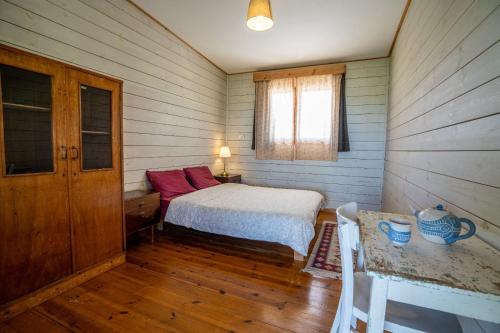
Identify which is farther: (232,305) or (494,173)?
(232,305)

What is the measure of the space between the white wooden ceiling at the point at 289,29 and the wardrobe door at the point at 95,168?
1.41m

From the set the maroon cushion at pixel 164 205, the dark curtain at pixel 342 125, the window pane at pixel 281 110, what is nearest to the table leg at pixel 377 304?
the maroon cushion at pixel 164 205

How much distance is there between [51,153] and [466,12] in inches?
109

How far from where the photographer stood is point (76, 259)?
1865 millimetres

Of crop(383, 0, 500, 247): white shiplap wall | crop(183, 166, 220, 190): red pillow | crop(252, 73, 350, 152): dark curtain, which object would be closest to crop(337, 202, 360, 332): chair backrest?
crop(383, 0, 500, 247): white shiplap wall

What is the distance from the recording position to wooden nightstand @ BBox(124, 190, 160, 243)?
2393 millimetres

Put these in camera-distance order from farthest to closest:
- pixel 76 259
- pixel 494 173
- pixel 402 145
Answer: pixel 402 145
pixel 76 259
pixel 494 173

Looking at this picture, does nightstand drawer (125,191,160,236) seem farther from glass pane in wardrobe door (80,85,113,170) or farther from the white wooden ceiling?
the white wooden ceiling

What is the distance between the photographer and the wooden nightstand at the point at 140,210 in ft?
7.85

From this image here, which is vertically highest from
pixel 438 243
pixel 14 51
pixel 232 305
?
pixel 14 51

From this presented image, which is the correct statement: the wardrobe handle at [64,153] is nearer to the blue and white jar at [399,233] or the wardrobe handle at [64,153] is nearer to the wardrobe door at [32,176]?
the wardrobe door at [32,176]

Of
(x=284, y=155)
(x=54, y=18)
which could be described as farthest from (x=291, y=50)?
(x=54, y=18)

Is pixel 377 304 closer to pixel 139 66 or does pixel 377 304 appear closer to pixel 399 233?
pixel 399 233

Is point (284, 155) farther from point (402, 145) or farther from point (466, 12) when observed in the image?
point (466, 12)
